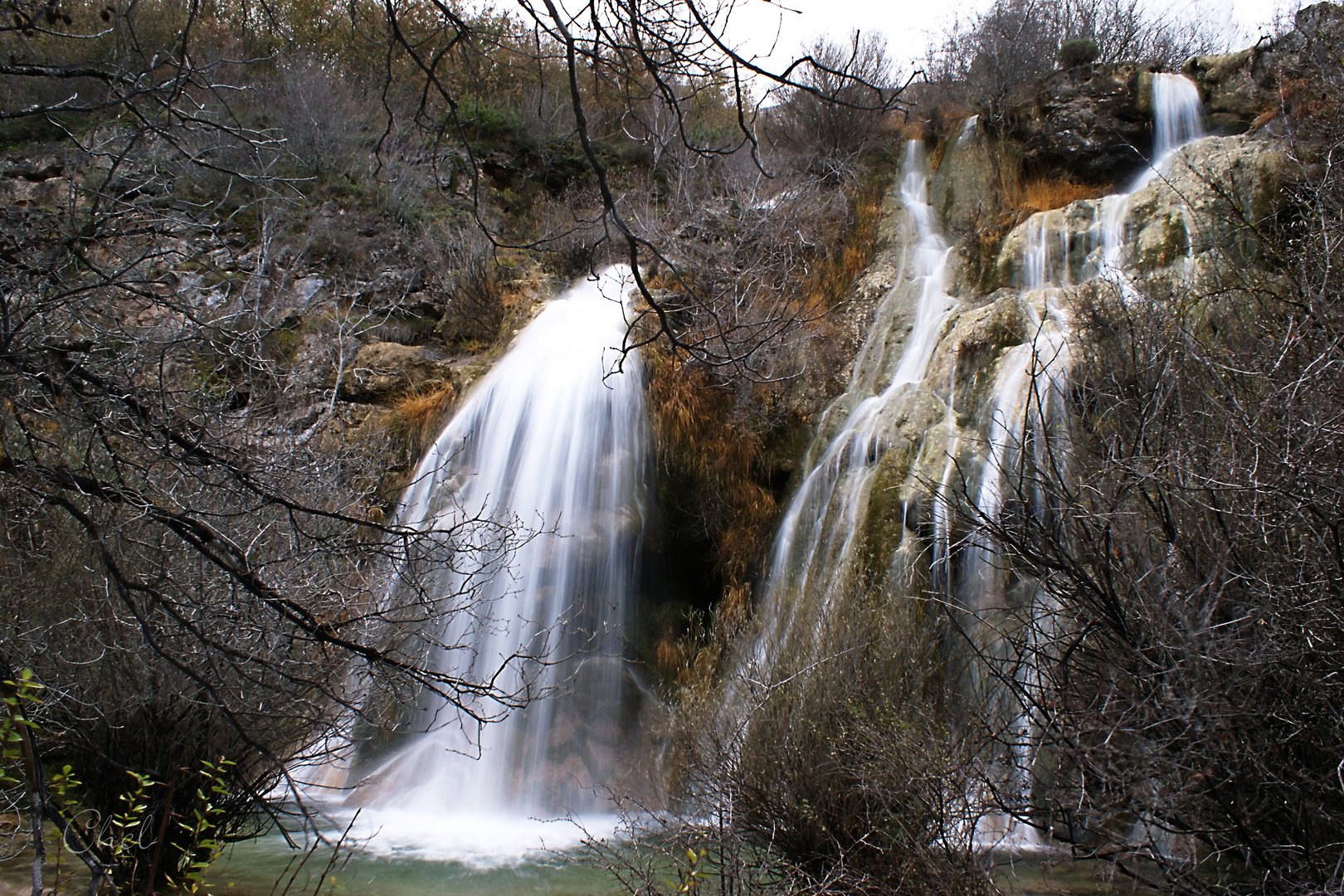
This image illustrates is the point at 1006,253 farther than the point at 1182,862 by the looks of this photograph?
Yes

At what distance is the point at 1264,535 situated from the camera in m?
3.25

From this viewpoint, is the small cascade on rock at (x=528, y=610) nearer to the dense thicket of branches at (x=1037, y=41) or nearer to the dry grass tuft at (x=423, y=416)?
the dry grass tuft at (x=423, y=416)

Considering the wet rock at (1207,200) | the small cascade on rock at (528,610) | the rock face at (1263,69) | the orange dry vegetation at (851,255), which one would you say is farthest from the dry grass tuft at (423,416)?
the rock face at (1263,69)

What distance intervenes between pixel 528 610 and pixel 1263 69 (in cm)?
1034

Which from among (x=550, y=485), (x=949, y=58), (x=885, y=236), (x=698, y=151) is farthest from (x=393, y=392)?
(x=949, y=58)

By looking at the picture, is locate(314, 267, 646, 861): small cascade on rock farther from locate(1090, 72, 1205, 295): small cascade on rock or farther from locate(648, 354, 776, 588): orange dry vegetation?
locate(1090, 72, 1205, 295): small cascade on rock

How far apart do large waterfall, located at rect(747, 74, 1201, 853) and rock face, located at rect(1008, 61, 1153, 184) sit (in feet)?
1.03

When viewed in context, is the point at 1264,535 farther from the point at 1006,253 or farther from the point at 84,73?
the point at 1006,253

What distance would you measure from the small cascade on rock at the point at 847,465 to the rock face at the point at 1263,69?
12.3 feet

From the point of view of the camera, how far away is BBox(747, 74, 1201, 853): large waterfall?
5.10 meters

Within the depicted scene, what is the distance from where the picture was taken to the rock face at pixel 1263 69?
7.84m

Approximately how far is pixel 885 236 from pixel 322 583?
9.46 metres

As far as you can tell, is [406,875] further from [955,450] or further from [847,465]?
[955,450]

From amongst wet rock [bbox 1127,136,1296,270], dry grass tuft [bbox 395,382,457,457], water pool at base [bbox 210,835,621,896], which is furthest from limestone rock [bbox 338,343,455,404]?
wet rock [bbox 1127,136,1296,270]
